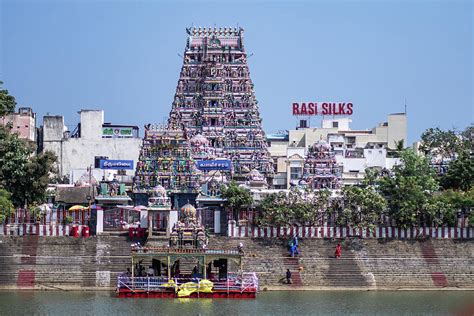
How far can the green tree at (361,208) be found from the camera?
9994 centimetres

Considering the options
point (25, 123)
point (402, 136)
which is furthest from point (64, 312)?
point (402, 136)

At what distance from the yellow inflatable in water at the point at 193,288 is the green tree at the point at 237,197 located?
1614cm

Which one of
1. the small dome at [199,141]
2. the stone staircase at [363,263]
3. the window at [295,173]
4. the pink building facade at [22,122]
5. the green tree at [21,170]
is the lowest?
the stone staircase at [363,263]

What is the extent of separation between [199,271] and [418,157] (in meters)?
21.6

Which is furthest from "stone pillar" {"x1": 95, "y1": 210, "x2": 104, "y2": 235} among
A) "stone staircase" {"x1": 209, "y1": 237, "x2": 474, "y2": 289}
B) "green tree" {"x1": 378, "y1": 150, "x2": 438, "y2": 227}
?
"green tree" {"x1": 378, "y1": 150, "x2": 438, "y2": 227}

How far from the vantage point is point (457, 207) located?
101938 millimetres

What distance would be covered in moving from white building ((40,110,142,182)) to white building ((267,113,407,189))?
13190mm

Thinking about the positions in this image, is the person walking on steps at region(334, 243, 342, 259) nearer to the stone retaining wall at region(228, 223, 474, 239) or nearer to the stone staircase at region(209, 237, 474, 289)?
the stone staircase at region(209, 237, 474, 289)

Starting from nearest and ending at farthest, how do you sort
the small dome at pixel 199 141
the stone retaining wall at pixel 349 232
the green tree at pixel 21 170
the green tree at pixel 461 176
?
1. the stone retaining wall at pixel 349 232
2. the green tree at pixel 21 170
3. the green tree at pixel 461 176
4. the small dome at pixel 199 141

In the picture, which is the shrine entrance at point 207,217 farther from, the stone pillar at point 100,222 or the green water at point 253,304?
the green water at point 253,304

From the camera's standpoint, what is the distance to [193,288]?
86.9 metres

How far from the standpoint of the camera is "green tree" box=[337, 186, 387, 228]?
9994cm

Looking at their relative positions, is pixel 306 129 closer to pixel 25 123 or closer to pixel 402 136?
pixel 402 136

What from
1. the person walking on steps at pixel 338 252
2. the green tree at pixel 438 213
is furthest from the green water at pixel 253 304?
the green tree at pixel 438 213
